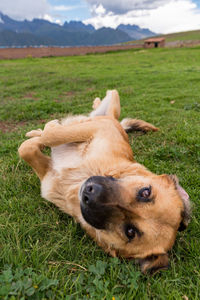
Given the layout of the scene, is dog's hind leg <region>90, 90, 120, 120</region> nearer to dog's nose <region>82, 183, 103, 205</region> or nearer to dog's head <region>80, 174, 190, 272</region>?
dog's head <region>80, 174, 190, 272</region>

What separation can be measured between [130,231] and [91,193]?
1.97 feet

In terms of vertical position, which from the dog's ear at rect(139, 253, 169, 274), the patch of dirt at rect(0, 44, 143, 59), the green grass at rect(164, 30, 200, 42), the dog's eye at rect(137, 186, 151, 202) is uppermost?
the green grass at rect(164, 30, 200, 42)

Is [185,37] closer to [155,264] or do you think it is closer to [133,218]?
[133,218]

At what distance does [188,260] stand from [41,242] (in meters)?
1.54

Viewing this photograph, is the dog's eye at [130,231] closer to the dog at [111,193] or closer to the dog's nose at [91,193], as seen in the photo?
the dog at [111,193]

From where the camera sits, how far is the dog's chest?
3366 millimetres

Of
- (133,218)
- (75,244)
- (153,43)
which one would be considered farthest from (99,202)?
(153,43)

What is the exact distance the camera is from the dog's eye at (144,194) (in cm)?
238

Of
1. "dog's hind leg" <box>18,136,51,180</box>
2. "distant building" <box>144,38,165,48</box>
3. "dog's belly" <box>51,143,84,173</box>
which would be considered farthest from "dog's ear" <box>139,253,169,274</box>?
"distant building" <box>144,38,165,48</box>

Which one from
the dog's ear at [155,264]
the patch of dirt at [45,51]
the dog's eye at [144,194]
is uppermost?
the patch of dirt at [45,51]

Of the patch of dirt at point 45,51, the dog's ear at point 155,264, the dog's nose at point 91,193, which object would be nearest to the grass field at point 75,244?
the dog's ear at point 155,264

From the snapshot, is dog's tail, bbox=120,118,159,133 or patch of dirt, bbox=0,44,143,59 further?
patch of dirt, bbox=0,44,143,59

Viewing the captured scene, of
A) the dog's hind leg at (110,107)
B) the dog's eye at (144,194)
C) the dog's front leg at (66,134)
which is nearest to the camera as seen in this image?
the dog's eye at (144,194)

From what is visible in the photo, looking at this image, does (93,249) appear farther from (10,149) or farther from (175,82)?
(175,82)
